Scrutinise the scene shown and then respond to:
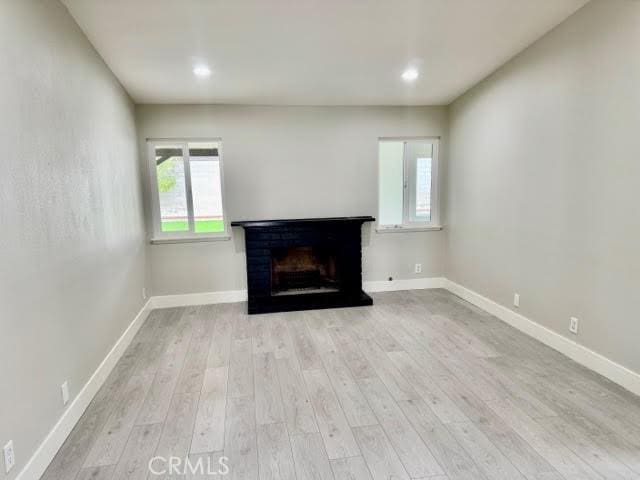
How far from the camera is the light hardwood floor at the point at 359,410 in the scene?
1750mm

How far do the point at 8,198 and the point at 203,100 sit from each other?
2786 millimetres

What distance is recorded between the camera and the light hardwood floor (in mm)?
1750

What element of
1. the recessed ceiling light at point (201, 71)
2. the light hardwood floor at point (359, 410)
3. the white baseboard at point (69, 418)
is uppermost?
the recessed ceiling light at point (201, 71)

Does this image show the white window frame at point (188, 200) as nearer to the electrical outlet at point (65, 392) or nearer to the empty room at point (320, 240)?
the empty room at point (320, 240)

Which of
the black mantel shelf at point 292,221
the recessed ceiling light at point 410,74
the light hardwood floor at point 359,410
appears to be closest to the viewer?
the light hardwood floor at point 359,410

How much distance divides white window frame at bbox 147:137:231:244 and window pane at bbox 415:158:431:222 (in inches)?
101

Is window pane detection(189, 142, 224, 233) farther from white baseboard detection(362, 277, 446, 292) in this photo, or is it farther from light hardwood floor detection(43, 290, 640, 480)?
white baseboard detection(362, 277, 446, 292)

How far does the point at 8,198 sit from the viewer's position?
1.58 metres

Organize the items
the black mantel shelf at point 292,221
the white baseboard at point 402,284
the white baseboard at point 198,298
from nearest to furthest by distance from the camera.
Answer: the black mantel shelf at point 292,221 < the white baseboard at point 198,298 < the white baseboard at point 402,284

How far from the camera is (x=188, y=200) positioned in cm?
425

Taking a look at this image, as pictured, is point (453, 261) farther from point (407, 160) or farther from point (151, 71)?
point (151, 71)

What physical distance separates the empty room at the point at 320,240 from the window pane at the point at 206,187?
0.12ft

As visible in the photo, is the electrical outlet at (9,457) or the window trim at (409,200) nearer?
the electrical outlet at (9,457)

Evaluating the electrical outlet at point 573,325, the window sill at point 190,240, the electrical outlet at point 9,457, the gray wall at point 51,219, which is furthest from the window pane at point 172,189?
the electrical outlet at point 573,325
